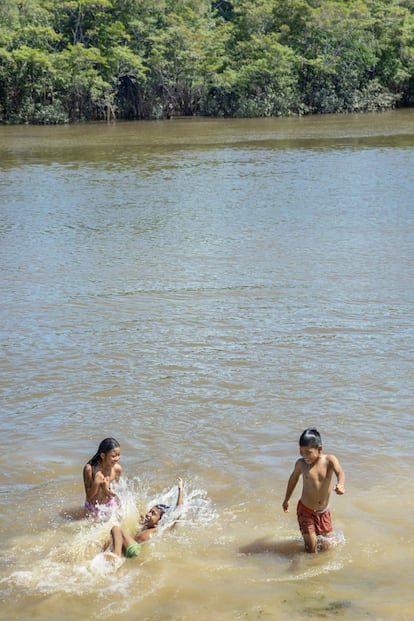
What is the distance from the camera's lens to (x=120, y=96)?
4591cm

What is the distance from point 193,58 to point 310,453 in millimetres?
40992

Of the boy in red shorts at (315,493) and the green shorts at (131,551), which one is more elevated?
the boy in red shorts at (315,493)

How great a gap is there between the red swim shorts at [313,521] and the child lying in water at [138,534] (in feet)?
3.20

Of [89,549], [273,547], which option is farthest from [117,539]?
[273,547]

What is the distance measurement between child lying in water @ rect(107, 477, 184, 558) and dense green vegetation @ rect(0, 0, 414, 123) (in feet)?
127

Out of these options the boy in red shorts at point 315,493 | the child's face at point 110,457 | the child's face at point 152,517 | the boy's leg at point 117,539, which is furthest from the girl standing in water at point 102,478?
the boy in red shorts at point 315,493

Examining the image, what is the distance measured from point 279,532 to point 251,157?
21.8 metres

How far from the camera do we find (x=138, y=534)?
590 centimetres

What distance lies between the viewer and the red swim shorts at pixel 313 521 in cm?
555

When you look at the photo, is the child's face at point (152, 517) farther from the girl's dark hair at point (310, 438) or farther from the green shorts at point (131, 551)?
the girl's dark hair at point (310, 438)

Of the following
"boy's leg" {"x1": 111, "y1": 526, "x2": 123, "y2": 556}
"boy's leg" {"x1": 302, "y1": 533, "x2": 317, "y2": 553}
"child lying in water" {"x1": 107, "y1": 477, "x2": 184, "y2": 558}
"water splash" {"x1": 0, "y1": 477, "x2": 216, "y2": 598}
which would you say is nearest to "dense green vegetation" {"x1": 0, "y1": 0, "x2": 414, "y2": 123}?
"water splash" {"x1": 0, "y1": 477, "x2": 216, "y2": 598}

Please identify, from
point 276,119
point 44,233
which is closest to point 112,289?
point 44,233

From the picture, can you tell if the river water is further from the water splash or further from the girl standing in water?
the girl standing in water

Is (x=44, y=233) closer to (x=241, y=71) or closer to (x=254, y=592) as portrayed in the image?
(x=254, y=592)
